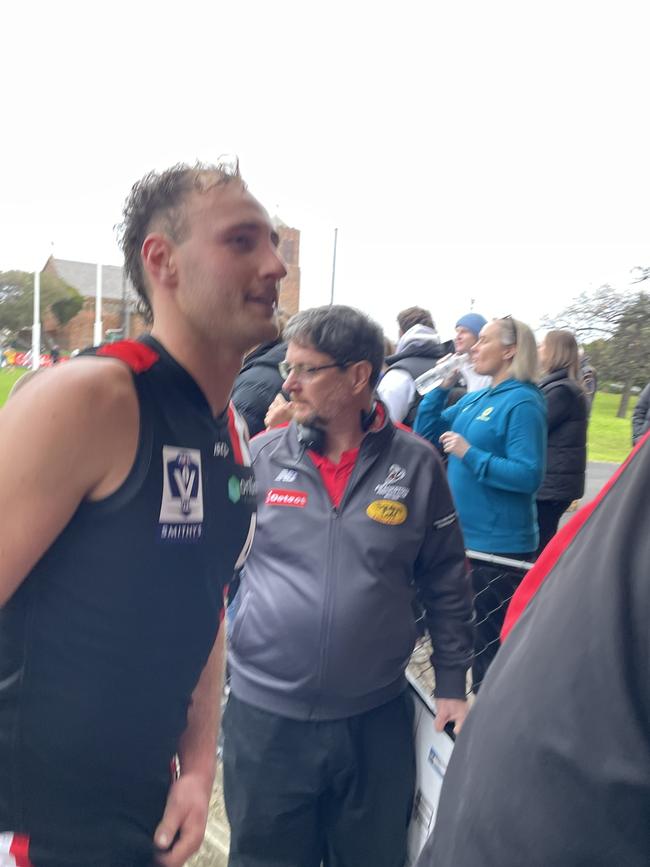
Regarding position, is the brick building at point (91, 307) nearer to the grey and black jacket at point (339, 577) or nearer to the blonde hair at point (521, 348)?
the grey and black jacket at point (339, 577)

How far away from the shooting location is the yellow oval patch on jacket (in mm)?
1966

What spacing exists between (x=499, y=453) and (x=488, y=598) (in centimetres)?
70

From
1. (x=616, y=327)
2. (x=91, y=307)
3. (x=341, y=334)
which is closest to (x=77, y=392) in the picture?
(x=341, y=334)

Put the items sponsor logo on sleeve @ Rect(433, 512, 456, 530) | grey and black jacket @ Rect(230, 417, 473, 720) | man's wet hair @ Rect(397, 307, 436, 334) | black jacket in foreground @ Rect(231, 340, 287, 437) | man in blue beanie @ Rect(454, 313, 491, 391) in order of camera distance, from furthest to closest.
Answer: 1. man's wet hair @ Rect(397, 307, 436, 334)
2. man in blue beanie @ Rect(454, 313, 491, 391)
3. black jacket in foreground @ Rect(231, 340, 287, 437)
4. sponsor logo on sleeve @ Rect(433, 512, 456, 530)
5. grey and black jacket @ Rect(230, 417, 473, 720)

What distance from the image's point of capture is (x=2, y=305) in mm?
23312

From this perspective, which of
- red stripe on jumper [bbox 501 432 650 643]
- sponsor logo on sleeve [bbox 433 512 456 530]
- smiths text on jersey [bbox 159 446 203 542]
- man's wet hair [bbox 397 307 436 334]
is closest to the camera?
red stripe on jumper [bbox 501 432 650 643]

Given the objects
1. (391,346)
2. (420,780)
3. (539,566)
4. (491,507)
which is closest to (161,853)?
(420,780)

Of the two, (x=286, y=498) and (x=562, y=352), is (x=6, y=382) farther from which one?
(x=286, y=498)

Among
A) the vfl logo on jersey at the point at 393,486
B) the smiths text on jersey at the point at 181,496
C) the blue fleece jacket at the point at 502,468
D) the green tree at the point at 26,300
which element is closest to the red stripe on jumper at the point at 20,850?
the smiths text on jersey at the point at 181,496

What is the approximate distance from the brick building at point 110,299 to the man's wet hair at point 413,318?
80 cm

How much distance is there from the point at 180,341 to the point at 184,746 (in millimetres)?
844

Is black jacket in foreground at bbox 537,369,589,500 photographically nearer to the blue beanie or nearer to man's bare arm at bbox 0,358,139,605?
the blue beanie

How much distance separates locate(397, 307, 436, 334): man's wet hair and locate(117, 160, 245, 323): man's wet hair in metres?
3.38

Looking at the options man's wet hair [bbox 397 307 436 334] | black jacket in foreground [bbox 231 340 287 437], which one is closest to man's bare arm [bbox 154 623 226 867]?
black jacket in foreground [bbox 231 340 287 437]
